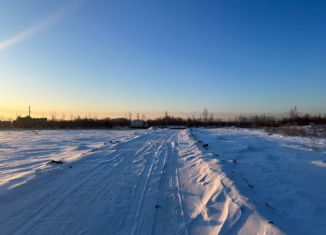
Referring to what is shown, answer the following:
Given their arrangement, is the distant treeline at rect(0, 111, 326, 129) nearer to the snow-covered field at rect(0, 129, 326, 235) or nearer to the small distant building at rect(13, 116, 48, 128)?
the small distant building at rect(13, 116, 48, 128)

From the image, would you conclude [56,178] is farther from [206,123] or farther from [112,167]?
[206,123]

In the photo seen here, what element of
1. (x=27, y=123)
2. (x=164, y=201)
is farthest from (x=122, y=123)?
(x=164, y=201)

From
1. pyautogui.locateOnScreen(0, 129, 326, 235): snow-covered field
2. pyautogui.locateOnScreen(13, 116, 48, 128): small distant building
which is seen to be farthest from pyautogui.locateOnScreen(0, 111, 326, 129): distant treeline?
Answer: pyautogui.locateOnScreen(0, 129, 326, 235): snow-covered field

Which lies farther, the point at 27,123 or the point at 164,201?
the point at 27,123

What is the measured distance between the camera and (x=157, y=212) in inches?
186

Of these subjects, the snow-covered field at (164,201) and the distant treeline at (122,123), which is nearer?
the snow-covered field at (164,201)

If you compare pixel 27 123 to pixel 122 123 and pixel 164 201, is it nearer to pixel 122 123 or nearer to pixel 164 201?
pixel 122 123

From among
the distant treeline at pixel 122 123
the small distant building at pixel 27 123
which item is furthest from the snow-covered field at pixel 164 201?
the small distant building at pixel 27 123

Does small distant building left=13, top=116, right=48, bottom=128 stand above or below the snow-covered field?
above

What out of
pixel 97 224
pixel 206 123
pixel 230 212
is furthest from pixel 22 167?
pixel 206 123

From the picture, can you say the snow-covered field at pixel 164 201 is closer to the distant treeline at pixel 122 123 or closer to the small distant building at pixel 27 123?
the distant treeline at pixel 122 123

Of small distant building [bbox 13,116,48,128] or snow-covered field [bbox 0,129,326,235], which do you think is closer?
snow-covered field [bbox 0,129,326,235]

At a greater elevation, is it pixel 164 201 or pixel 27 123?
pixel 27 123

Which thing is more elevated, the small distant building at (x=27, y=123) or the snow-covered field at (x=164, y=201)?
the small distant building at (x=27, y=123)
